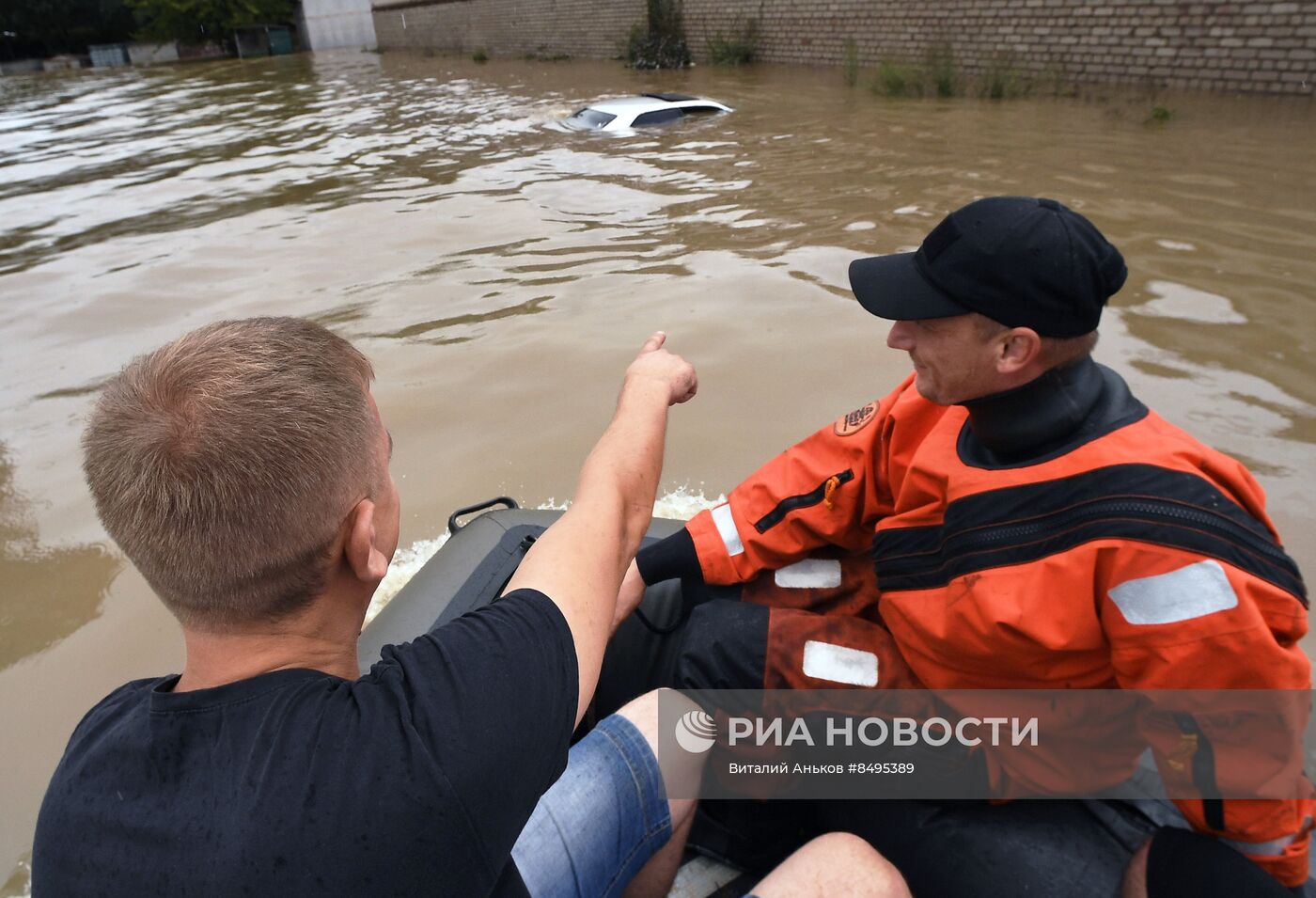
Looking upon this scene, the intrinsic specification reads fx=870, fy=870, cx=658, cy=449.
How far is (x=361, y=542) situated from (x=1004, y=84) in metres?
11.1

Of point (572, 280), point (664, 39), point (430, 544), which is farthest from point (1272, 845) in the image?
point (664, 39)

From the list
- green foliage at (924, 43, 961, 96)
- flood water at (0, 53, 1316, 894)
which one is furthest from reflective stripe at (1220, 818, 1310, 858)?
green foliage at (924, 43, 961, 96)

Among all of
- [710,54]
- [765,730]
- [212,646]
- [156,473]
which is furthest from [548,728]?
[710,54]

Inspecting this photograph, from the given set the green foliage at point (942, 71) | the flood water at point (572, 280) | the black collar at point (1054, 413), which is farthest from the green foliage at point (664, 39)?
the black collar at point (1054, 413)

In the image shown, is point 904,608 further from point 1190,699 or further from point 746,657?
point 1190,699

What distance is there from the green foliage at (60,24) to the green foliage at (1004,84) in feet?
135

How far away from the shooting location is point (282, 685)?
875 mm

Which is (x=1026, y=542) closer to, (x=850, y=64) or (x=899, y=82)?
(x=899, y=82)

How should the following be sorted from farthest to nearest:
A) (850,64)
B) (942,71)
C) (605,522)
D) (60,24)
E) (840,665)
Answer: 1. (60,24)
2. (850,64)
3. (942,71)
4. (840,665)
5. (605,522)

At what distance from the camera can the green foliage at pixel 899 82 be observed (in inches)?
428

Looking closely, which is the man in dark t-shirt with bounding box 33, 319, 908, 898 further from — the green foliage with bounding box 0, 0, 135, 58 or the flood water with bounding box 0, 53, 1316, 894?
the green foliage with bounding box 0, 0, 135, 58

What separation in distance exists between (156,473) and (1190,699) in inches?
51.9

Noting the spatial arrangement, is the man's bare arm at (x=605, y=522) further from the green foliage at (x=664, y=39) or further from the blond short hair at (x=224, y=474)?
the green foliage at (x=664, y=39)

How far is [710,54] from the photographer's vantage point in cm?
1608
